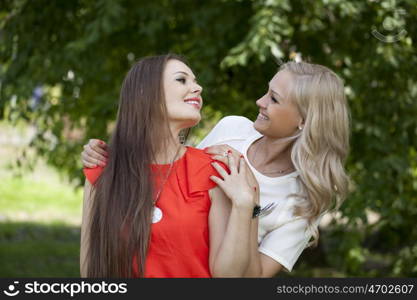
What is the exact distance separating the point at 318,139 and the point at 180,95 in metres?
0.67

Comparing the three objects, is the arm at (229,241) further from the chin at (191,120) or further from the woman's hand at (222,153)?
the chin at (191,120)

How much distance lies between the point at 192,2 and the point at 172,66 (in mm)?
3303

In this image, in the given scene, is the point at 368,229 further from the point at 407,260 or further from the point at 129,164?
the point at 129,164

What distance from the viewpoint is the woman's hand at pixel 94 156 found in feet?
9.64

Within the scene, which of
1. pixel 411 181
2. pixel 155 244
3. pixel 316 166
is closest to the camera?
pixel 155 244

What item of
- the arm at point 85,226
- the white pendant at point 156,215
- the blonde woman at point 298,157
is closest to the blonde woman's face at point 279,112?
the blonde woman at point 298,157

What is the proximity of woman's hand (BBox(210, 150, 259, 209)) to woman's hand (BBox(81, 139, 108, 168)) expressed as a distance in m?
0.47

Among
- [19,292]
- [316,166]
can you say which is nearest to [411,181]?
[316,166]

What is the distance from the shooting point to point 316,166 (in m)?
3.12

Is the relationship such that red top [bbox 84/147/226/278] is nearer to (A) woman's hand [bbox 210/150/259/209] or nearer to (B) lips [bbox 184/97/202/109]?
(A) woman's hand [bbox 210/150/259/209]

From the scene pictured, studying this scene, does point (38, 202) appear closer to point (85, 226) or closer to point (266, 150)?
point (266, 150)

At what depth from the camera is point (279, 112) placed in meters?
3.15

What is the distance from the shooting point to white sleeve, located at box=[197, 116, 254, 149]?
3422 mm

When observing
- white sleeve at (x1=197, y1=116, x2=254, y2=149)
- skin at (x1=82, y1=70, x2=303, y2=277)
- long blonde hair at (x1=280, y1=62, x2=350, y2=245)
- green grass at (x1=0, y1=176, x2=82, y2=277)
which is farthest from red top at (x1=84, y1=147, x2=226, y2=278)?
green grass at (x1=0, y1=176, x2=82, y2=277)
